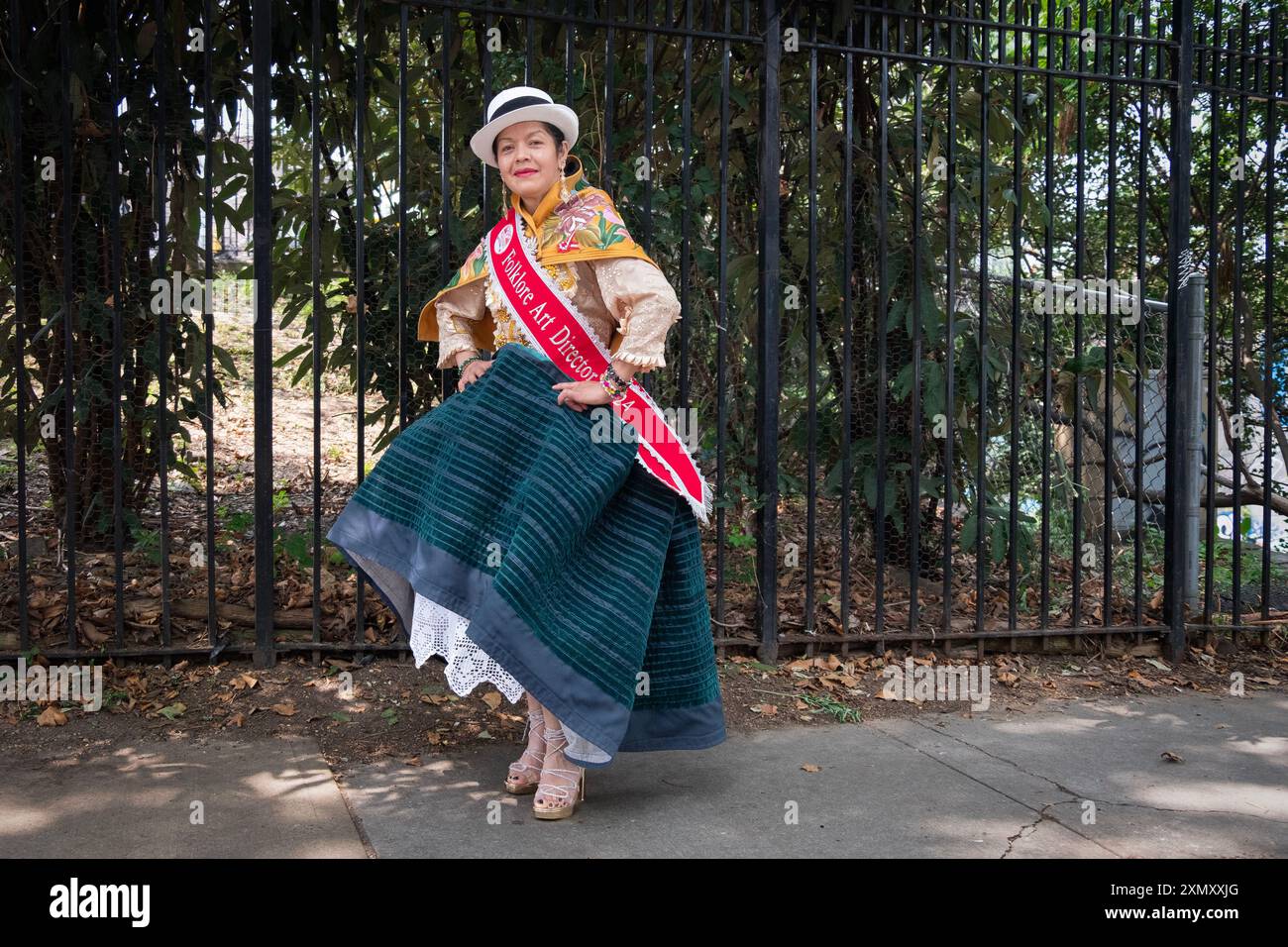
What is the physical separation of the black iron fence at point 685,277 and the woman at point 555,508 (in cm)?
99

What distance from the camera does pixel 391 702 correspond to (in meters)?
3.93

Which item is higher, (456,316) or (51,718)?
(456,316)

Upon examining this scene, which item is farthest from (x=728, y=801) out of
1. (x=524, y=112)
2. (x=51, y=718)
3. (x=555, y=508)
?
(x=51, y=718)

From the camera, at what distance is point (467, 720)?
3.84 m

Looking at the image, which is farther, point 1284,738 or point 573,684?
point 1284,738

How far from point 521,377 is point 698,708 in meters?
1.05

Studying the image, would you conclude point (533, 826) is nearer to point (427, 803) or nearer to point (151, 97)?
point (427, 803)

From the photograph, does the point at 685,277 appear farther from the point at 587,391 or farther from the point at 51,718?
the point at 51,718

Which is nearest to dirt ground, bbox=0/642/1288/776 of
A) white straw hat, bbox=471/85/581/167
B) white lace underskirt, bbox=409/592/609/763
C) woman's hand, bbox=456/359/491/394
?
white lace underskirt, bbox=409/592/609/763

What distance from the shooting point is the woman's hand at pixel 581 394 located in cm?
300

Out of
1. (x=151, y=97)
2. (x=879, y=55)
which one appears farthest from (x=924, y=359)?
(x=151, y=97)

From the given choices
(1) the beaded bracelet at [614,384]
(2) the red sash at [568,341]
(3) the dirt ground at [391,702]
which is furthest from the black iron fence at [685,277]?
(1) the beaded bracelet at [614,384]

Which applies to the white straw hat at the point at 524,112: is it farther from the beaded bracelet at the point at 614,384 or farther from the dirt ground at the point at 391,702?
the dirt ground at the point at 391,702

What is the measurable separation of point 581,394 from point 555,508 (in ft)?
1.01
